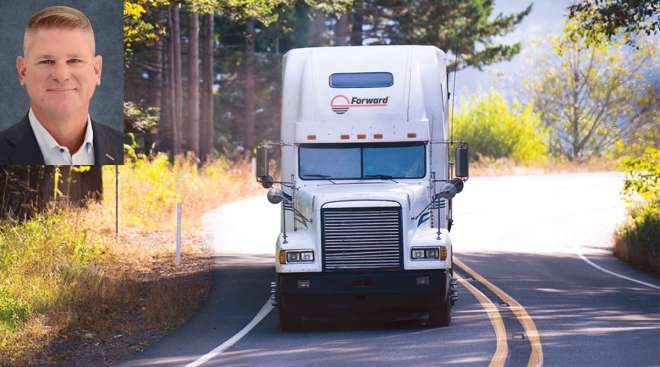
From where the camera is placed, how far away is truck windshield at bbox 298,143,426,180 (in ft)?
54.6

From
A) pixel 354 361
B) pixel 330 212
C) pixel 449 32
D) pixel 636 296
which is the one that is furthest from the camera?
pixel 449 32

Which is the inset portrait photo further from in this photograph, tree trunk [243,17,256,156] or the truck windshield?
tree trunk [243,17,256,156]

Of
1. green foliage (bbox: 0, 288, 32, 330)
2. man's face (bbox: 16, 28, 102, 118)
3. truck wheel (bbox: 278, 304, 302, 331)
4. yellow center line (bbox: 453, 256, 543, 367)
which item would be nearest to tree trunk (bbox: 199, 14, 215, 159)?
man's face (bbox: 16, 28, 102, 118)

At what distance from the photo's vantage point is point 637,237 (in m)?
28.1

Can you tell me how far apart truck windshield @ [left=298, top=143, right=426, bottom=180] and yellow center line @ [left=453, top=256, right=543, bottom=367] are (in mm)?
2451

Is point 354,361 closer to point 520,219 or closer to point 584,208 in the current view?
point 520,219

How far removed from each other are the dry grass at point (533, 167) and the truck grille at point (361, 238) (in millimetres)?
43920

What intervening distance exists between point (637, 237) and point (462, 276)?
24.5ft

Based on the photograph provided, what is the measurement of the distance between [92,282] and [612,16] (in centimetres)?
1280

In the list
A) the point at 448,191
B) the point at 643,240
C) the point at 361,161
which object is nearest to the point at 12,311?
the point at 361,161

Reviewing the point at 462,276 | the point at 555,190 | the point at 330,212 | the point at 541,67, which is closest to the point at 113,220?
the point at 462,276

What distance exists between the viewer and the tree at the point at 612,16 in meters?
23.9

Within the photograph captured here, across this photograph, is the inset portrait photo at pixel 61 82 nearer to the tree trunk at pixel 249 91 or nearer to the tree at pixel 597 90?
the tree trunk at pixel 249 91

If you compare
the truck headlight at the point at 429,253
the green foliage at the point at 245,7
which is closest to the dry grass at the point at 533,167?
the green foliage at the point at 245,7
